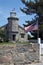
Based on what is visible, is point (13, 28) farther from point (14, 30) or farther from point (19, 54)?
point (19, 54)

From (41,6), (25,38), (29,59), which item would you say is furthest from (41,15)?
(29,59)

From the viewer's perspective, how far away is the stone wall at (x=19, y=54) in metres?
14.5

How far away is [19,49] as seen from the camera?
50.2 feet

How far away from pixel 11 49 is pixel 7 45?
1.28ft

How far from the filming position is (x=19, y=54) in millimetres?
15242

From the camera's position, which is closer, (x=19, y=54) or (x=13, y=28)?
(x=19, y=54)

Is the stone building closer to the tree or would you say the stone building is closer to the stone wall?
the tree

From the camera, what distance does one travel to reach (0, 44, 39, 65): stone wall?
14547 mm

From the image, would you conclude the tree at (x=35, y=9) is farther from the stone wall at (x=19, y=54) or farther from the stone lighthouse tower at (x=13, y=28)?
the stone wall at (x=19, y=54)

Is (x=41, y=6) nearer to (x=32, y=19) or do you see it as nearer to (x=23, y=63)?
(x=32, y=19)

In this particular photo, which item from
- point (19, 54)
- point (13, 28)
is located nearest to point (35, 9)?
point (13, 28)

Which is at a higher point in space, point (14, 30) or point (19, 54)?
point (19, 54)

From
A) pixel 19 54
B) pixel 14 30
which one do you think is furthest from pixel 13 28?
pixel 19 54

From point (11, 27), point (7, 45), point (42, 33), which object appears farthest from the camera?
point (11, 27)
